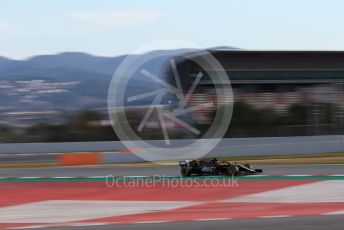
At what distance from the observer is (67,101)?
55.0m

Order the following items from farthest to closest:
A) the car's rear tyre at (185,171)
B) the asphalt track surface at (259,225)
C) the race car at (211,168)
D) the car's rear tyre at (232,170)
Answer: the car's rear tyre at (185,171)
the car's rear tyre at (232,170)
the race car at (211,168)
the asphalt track surface at (259,225)

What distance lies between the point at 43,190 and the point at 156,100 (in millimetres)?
17038

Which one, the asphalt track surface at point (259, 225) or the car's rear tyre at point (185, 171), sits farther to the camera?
the car's rear tyre at point (185, 171)

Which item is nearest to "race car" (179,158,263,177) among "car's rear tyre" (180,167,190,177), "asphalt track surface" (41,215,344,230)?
"car's rear tyre" (180,167,190,177)

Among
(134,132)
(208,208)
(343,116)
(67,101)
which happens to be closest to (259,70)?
(343,116)

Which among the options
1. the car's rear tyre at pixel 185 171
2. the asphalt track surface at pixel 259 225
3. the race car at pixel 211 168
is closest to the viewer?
the asphalt track surface at pixel 259 225

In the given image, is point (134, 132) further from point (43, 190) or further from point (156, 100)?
point (43, 190)

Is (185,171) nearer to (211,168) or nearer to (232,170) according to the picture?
(211,168)

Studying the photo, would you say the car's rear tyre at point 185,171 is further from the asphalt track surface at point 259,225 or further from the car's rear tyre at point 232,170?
the asphalt track surface at point 259,225

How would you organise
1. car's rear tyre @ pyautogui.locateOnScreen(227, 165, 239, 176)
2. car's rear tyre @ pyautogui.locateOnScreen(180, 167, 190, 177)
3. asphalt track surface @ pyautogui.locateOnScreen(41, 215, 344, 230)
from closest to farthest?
asphalt track surface @ pyautogui.locateOnScreen(41, 215, 344, 230), car's rear tyre @ pyautogui.locateOnScreen(227, 165, 239, 176), car's rear tyre @ pyautogui.locateOnScreen(180, 167, 190, 177)

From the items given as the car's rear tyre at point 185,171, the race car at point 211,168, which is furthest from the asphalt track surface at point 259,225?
the car's rear tyre at point 185,171

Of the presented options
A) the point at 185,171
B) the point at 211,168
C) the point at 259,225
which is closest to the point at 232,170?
the point at 211,168

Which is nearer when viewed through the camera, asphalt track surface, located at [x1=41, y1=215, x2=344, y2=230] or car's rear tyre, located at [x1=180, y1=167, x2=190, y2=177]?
asphalt track surface, located at [x1=41, y1=215, x2=344, y2=230]

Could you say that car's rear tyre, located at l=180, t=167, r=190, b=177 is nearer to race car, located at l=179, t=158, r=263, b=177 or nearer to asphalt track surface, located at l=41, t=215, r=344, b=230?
race car, located at l=179, t=158, r=263, b=177
